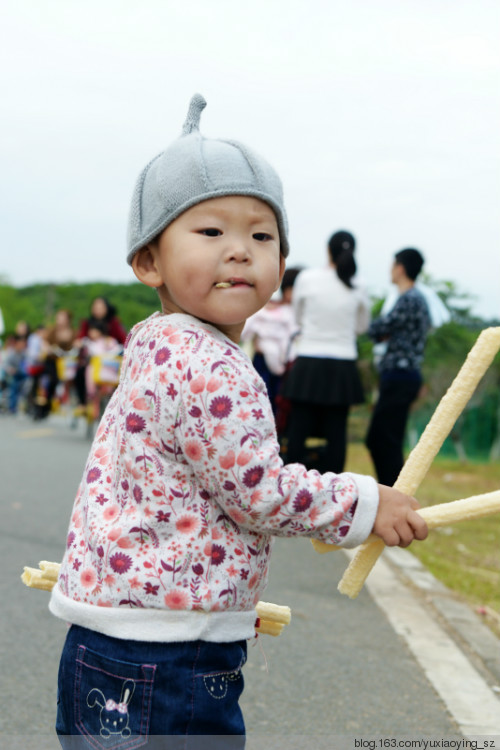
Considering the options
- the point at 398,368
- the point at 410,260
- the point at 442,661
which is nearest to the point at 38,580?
the point at 442,661

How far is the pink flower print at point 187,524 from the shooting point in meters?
1.61

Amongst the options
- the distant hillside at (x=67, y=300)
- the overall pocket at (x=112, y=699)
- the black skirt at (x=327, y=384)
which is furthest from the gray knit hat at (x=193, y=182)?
the distant hillside at (x=67, y=300)

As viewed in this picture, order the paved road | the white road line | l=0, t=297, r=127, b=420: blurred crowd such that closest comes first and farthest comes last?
the paved road → the white road line → l=0, t=297, r=127, b=420: blurred crowd

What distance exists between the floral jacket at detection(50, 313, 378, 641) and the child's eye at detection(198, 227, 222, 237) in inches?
6.6

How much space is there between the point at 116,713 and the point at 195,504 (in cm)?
37

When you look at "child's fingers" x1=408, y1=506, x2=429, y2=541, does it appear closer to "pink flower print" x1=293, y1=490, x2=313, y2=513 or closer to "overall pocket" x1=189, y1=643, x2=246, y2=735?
"pink flower print" x1=293, y1=490, x2=313, y2=513

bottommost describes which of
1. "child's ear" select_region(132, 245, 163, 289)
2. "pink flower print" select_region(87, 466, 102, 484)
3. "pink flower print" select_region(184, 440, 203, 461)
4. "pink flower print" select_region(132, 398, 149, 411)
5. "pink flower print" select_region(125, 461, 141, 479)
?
"pink flower print" select_region(87, 466, 102, 484)

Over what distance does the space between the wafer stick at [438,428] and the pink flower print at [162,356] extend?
1.45 ft

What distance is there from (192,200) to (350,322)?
400 cm

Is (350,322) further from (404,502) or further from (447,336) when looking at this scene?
(447,336)

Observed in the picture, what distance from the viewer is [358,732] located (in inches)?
108

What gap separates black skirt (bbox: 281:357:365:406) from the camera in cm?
552

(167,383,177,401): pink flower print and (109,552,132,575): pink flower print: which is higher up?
(167,383,177,401): pink flower print

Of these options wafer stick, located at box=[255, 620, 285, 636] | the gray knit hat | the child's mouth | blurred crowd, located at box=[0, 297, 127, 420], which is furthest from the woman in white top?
blurred crowd, located at box=[0, 297, 127, 420]
